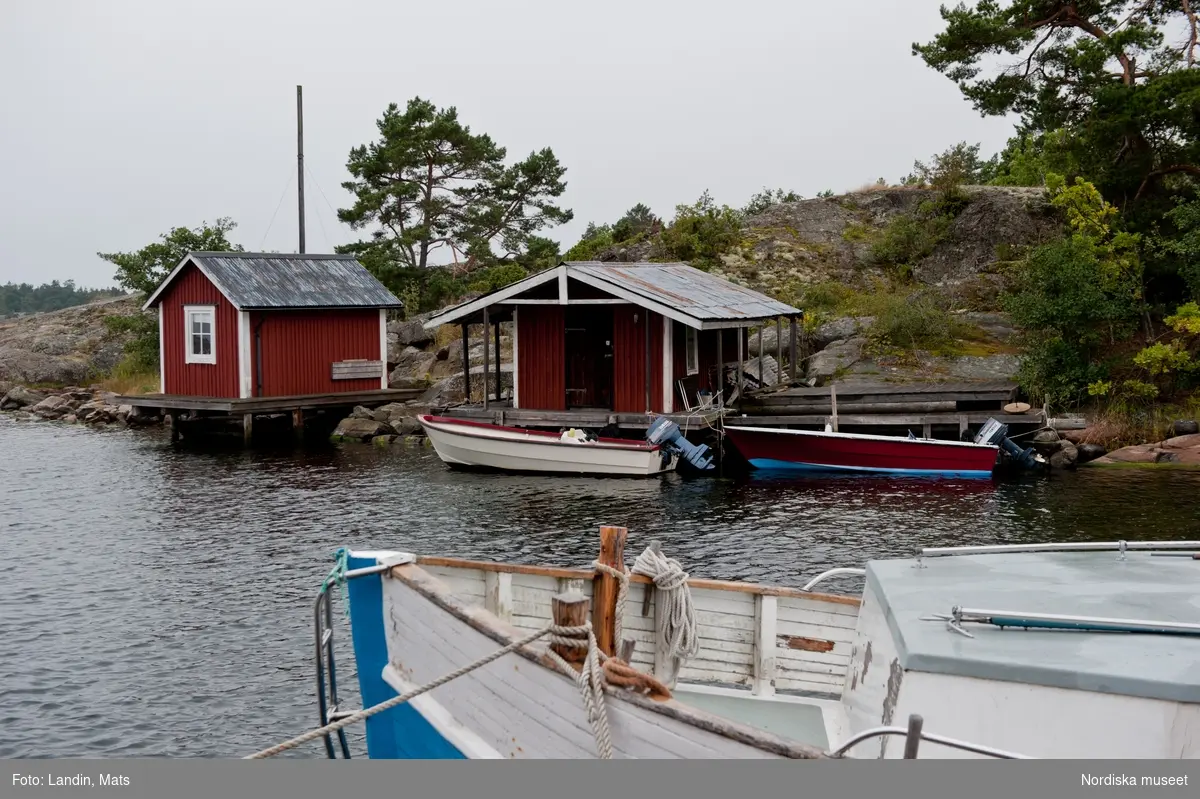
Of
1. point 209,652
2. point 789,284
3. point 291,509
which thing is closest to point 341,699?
point 209,652

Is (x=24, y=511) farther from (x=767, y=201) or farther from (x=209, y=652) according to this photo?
(x=767, y=201)

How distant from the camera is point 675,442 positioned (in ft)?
84.1

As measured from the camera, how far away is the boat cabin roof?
6297 millimetres

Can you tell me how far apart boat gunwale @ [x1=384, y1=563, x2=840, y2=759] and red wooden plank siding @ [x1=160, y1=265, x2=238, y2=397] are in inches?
1020

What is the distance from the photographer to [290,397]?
32906 millimetres

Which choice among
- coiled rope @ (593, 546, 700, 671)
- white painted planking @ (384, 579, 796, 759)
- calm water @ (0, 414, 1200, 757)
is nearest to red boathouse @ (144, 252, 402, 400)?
calm water @ (0, 414, 1200, 757)

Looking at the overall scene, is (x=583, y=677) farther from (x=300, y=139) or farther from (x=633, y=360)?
(x=300, y=139)

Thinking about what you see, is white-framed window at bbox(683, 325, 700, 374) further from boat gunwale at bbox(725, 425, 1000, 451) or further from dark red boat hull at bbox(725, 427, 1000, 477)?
boat gunwale at bbox(725, 425, 1000, 451)

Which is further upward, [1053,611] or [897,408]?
[897,408]

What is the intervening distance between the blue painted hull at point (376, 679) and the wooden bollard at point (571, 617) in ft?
6.18

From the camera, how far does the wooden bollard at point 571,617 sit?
22.7 feet

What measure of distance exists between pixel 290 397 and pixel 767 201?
1159 inches

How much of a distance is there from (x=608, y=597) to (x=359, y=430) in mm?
25296

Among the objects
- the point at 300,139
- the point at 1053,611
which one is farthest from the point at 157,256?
the point at 1053,611
